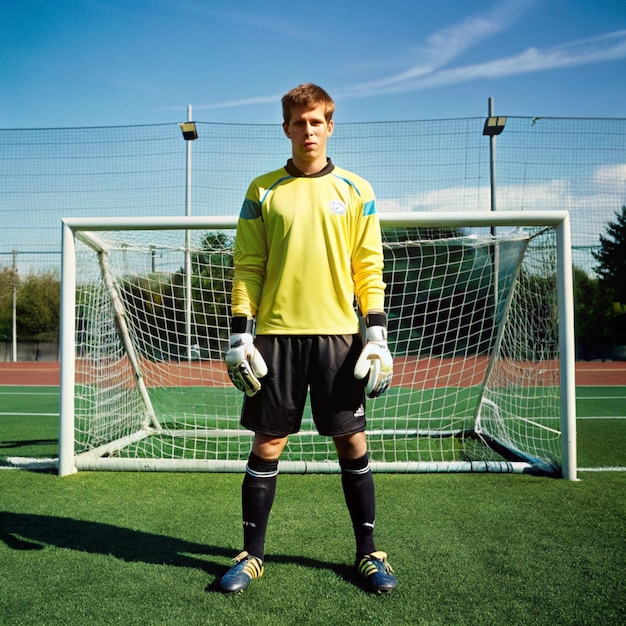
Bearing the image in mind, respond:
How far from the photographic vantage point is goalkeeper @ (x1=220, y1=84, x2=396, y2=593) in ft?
7.05

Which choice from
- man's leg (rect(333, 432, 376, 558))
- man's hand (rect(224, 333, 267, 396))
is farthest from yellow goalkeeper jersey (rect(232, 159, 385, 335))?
man's leg (rect(333, 432, 376, 558))

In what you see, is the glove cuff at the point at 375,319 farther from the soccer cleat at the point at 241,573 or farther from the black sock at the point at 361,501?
the soccer cleat at the point at 241,573

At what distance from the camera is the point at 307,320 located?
2.16m

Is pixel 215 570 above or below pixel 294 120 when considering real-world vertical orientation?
below

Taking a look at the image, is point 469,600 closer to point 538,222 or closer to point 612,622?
point 612,622

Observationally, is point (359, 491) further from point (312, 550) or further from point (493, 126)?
point (493, 126)

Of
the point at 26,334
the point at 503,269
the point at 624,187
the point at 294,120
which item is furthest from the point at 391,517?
the point at 26,334

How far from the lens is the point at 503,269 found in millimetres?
4551

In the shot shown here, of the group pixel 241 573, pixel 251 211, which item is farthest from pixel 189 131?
pixel 241 573

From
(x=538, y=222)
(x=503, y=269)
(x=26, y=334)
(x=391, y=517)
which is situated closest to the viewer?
(x=391, y=517)

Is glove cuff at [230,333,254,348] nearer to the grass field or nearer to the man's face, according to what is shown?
the man's face

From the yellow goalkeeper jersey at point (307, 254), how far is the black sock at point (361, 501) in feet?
1.68

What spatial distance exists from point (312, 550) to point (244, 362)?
36.1 inches

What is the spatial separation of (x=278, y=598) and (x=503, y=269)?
10.8 feet
